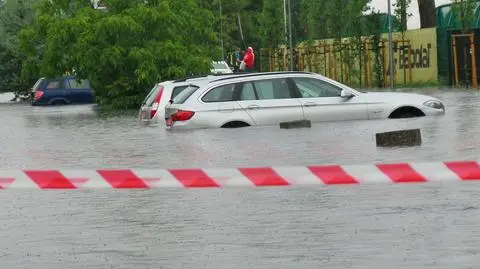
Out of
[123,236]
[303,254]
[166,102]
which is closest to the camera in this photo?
[303,254]

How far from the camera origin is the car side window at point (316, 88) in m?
28.4

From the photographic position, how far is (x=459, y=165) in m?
10.6

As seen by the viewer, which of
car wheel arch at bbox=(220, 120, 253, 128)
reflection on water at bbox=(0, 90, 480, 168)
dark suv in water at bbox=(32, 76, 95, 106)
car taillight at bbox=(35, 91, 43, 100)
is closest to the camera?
reflection on water at bbox=(0, 90, 480, 168)

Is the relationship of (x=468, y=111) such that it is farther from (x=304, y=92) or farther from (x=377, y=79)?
(x=377, y=79)

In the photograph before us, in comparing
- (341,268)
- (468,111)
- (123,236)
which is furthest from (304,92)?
(341,268)

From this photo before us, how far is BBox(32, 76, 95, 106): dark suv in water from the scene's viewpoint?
62.5 m

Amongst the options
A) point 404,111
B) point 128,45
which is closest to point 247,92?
point 404,111

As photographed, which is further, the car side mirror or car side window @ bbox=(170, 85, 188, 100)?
car side window @ bbox=(170, 85, 188, 100)

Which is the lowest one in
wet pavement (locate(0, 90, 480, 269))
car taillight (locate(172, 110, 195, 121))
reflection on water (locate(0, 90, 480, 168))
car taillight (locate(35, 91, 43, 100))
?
car taillight (locate(35, 91, 43, 100))

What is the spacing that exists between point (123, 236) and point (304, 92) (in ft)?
54.4

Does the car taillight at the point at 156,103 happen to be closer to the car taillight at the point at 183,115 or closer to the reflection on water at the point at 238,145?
the reflection on water at the point at 238,145

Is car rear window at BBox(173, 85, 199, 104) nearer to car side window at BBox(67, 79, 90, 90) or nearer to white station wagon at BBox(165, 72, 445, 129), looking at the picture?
white station wagon at BBox(165, 72, 445, 129)

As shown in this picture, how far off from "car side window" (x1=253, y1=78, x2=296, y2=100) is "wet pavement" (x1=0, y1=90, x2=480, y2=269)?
4.72m

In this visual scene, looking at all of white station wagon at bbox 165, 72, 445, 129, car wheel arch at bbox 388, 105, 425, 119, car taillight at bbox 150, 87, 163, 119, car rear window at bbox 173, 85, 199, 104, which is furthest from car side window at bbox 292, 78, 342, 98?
car taillight at bbox 150, 87, 163, 119
